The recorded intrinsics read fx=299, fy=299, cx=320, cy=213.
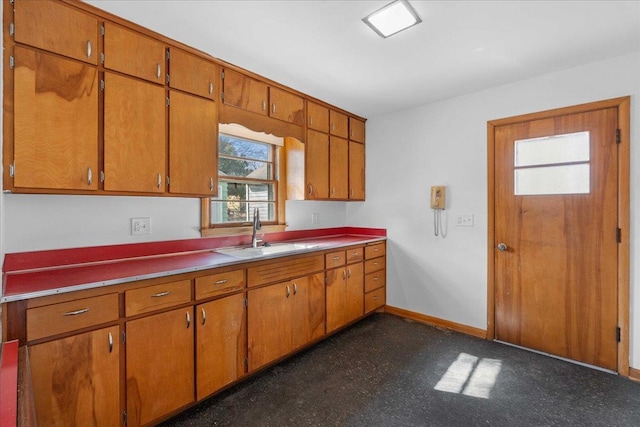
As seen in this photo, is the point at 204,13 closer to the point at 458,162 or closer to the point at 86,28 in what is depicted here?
the point at 86,28

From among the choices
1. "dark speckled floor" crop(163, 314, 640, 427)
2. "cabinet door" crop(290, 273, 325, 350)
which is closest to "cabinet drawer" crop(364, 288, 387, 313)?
"dark speckled floor" crop(163, 314, 640, 427)

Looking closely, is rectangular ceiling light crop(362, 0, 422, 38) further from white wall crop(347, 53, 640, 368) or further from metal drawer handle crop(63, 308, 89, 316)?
metal drawer handle crop(63, 308, 89, 316)

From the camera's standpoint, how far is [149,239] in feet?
7.27

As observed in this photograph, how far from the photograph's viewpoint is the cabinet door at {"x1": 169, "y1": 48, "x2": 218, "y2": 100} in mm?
2068

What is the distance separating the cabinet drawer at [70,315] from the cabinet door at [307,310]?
4.24ft

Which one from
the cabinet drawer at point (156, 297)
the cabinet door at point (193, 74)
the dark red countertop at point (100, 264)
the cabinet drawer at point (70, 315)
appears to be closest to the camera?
the cabinet drawer at point (70, 315)

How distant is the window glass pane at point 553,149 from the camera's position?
8.05 feet

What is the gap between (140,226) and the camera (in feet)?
7.14

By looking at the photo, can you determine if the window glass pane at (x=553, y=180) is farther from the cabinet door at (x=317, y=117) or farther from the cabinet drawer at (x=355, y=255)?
the cabinet door at (x=317, y=117)

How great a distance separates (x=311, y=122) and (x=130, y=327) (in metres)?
2.37

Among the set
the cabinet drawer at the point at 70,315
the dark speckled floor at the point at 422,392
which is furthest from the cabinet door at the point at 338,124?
the cabinet drawer at the point at 70,315

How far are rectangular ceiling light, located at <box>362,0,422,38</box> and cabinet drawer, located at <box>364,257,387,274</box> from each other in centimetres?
224

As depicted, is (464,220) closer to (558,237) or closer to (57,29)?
(558,237)

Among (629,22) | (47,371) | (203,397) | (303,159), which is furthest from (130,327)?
(629,22)
